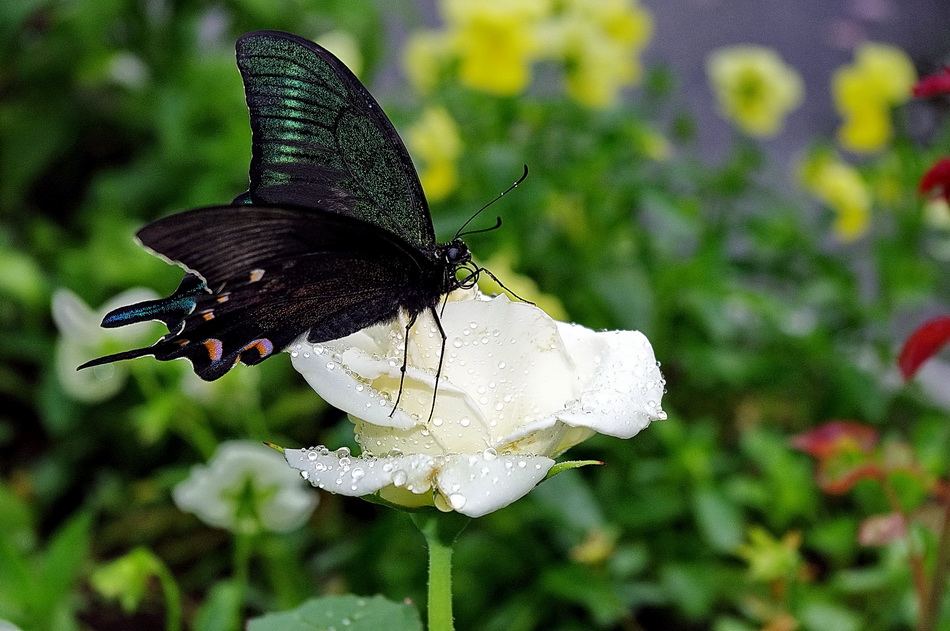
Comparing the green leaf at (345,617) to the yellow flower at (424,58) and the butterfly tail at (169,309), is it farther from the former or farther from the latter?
the yellow flower at (424,58)

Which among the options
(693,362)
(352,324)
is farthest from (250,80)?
(693,362)

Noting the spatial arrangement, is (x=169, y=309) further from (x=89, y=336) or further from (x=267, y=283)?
(x=89, y=336)

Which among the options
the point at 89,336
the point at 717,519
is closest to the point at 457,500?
the point at 89,336

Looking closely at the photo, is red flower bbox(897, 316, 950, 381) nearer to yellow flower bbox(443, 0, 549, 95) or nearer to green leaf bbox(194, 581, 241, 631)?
green leaf bbox(194, 581, 241, 631)

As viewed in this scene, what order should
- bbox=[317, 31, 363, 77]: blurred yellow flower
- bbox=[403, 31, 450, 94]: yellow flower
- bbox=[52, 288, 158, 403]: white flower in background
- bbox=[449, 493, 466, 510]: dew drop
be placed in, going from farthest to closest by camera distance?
bbox=[403, 31, 450, 94]: yellow flower → bbox=[317, 31, 363, 77]: blurred yellow flower → bbox=[52, 288, 158, 403]: white flower in background → bbox=[449, 493, 466, 510]: dew drop

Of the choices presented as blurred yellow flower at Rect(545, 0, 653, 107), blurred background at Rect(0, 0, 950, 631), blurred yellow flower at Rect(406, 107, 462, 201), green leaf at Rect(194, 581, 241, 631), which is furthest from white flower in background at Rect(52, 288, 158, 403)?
blurred yellow flower at Rect(545, 0, 653, 107)

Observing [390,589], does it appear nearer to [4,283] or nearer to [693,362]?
[693,362]

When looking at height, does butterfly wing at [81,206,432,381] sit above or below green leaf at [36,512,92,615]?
above
